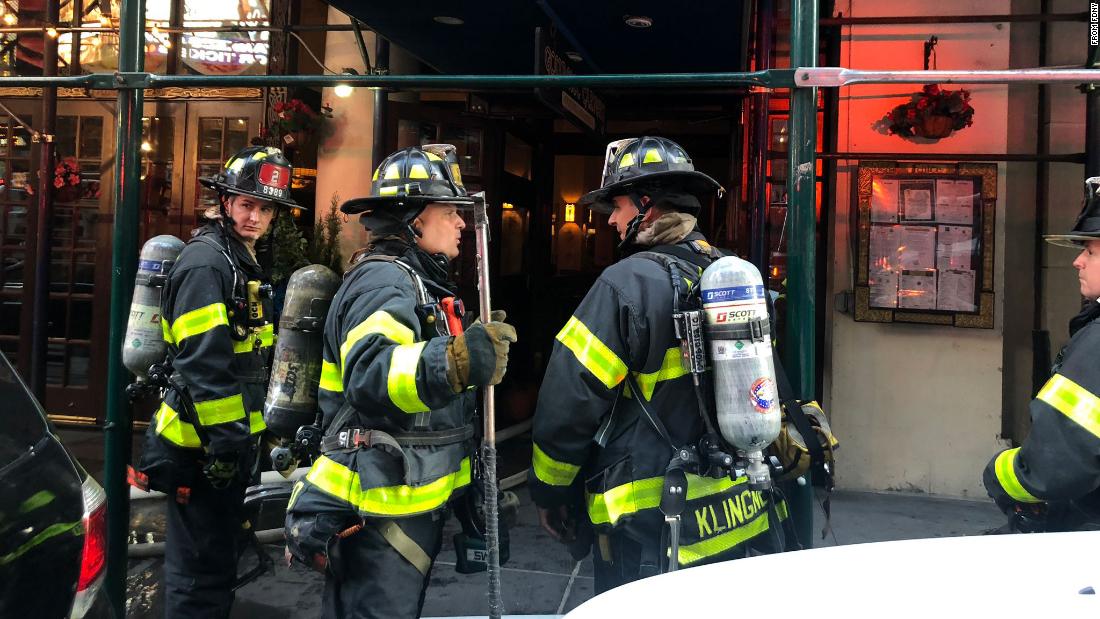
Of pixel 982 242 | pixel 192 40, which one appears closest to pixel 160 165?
pixel 192 40

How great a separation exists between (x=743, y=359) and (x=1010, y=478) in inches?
43.5

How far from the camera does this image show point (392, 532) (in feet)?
8.05

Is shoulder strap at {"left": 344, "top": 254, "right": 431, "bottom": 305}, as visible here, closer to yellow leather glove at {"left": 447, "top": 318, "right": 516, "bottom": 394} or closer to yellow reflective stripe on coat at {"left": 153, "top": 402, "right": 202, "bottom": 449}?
yellow leather glove at {"left": 447, "top": 318, "right": 516, "bottom": 394}

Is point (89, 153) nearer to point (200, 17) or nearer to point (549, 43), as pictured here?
point (200, 17)

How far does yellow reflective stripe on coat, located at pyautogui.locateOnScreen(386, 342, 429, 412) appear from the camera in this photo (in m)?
2.23

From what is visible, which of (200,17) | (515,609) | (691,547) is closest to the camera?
(691,547)

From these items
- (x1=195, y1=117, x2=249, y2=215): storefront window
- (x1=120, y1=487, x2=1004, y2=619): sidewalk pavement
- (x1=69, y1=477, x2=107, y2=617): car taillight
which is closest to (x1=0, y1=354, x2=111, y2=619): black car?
(x1=69, y1=477, x2=107, y2=617): car taillight

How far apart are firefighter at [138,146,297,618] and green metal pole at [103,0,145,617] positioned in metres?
0.16

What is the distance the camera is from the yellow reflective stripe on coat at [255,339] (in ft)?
11.5

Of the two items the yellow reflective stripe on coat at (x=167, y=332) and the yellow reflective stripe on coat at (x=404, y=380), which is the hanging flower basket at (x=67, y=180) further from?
the yellow reflective stripe on coat at (x=404, y=380)

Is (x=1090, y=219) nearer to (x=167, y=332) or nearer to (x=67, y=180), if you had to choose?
(x=167, y=332)

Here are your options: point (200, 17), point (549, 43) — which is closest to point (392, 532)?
point (549, 43)

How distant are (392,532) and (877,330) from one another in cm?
446

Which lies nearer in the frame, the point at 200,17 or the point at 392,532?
the point at 392,532
